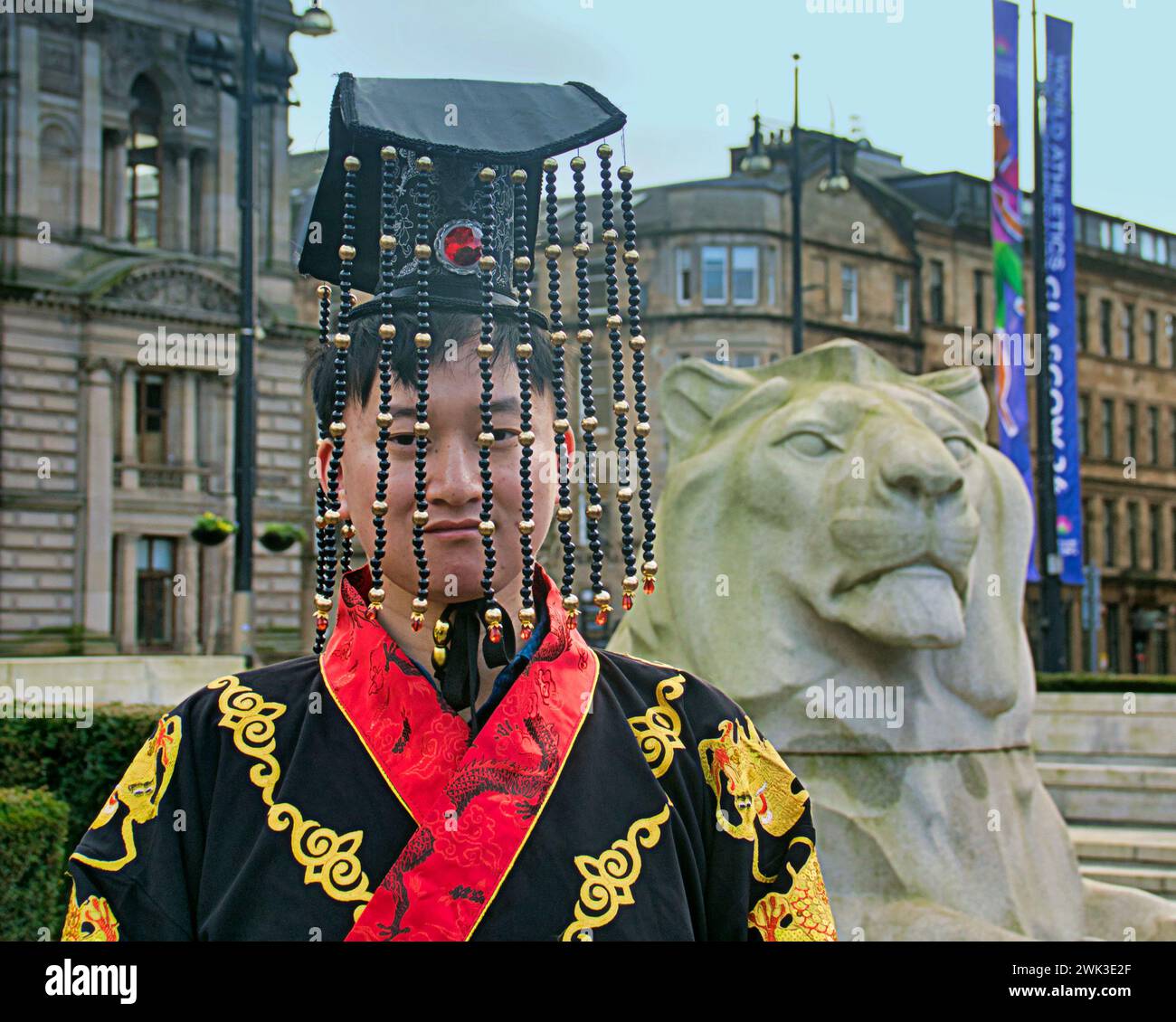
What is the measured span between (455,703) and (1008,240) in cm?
2181

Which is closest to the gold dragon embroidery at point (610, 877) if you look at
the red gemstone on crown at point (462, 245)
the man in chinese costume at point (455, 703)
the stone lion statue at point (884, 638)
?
the man in chinese costume at point (455, 703)

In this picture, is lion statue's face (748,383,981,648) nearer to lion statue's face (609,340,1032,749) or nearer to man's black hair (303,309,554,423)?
lion statue's face (609,340,1032,749)

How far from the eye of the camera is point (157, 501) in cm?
3578

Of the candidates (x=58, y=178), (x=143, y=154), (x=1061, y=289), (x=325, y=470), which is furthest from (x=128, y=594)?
(x=325, y=470)

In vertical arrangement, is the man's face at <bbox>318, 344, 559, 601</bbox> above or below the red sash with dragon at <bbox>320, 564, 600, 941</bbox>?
above

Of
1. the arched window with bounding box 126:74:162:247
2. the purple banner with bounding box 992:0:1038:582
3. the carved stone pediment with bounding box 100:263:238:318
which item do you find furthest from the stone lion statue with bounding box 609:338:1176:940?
the arched window with bounding box 126:74:162:247

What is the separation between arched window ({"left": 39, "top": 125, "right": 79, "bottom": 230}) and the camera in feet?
113

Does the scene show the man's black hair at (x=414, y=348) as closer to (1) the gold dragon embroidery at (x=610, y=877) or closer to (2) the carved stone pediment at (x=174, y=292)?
(1) the gold dragon embroidery at (x=610, y=877)

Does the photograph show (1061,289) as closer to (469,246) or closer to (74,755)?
(74,755)

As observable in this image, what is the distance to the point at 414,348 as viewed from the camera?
259 centimetres

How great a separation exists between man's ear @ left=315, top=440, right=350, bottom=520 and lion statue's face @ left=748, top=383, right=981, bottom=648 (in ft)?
15.6

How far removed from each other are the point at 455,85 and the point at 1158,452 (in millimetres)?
58335

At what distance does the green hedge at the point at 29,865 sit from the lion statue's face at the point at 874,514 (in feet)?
11.4

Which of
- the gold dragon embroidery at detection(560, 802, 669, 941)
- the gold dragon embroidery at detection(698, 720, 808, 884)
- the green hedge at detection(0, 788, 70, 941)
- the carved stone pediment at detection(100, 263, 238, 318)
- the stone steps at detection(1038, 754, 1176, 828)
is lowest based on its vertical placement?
the stone steps at detection(1038, 754, 1176, 828)
